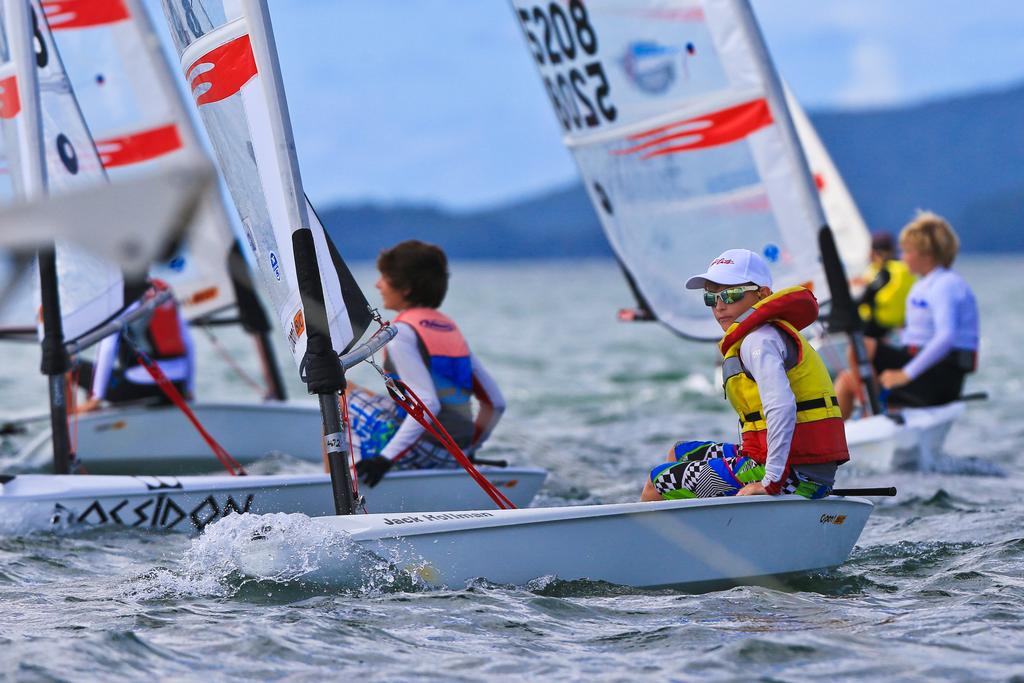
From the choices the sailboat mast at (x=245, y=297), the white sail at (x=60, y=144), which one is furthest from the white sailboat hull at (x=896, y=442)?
the white sail at (x=60, y=144)

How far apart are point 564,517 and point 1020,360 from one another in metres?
12.9

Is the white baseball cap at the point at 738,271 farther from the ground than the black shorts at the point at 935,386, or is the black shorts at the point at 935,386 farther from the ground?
the white baseball cap at the point at 738,271

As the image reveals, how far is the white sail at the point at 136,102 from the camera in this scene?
7.27 meters

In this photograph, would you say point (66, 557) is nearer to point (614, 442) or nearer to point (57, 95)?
point (57, 95)

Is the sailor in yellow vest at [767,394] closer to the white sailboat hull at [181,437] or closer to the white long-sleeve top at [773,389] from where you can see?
the white long-sleeve top at [773,389]

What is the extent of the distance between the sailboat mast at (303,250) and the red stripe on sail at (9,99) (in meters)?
2.12

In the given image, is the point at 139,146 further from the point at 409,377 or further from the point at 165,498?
the point at 409,377

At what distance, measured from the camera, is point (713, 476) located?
3684mm

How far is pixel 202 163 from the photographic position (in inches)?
55.8

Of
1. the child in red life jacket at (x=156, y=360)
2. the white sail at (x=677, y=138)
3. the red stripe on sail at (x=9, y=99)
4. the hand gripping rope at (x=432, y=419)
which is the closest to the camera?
the hand gripping rope at (x=432, y=419)

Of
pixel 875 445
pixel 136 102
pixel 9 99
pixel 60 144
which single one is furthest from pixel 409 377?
pixel 136 102

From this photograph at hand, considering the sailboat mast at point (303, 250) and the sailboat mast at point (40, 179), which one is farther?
the sailboat mast at point (40, 179)

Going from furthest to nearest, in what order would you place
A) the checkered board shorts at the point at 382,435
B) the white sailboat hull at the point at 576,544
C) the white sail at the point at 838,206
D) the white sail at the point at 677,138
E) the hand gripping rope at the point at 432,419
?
the white sail at the point at 838,206
the white sail at the point at 677,138
the checkered board shorts at the point at 382,435
the hand gripping rope at the point at 432,419
the white sailboat hull at the point at 576,544

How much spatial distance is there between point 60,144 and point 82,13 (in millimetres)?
2253
